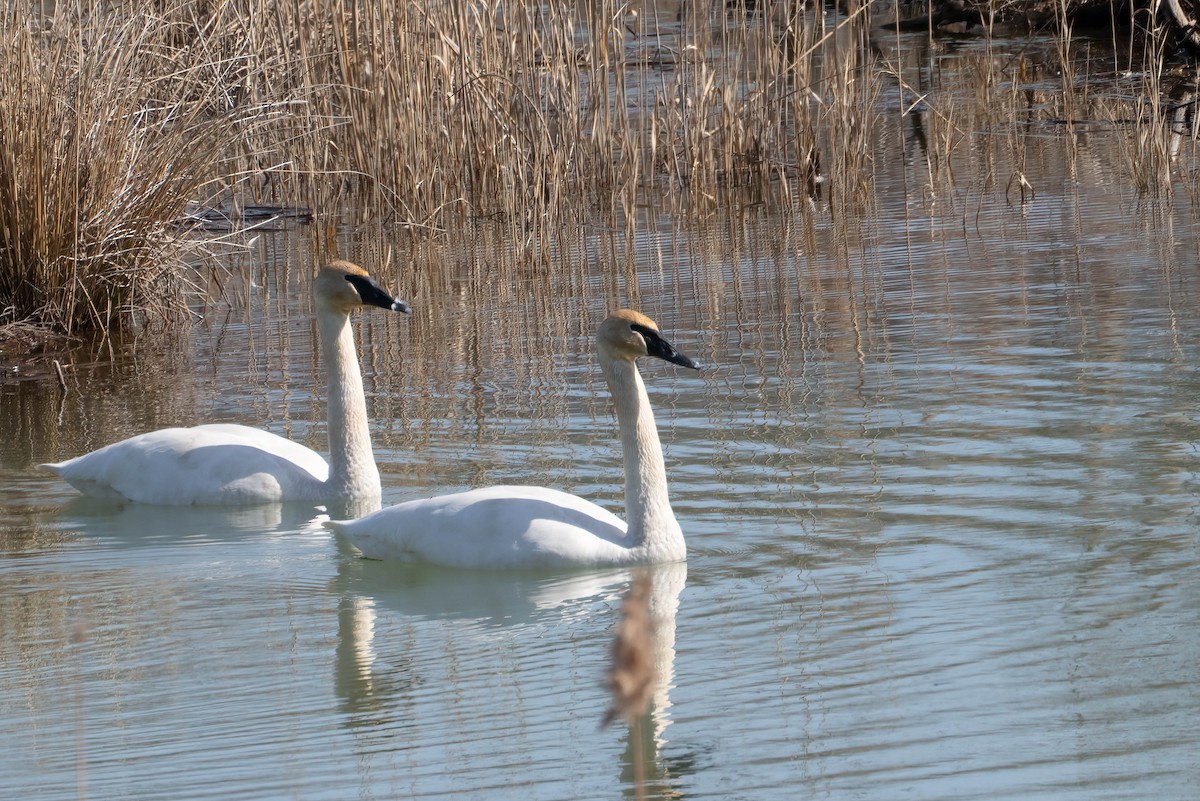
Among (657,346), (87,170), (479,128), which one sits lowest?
(657,346)

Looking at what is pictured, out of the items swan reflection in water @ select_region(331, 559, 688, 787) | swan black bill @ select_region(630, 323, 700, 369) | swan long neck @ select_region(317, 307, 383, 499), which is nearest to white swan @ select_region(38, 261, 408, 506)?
swan long neck @ select_region(317, 307, 383, 499)

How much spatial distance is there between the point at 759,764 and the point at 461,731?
81 cm

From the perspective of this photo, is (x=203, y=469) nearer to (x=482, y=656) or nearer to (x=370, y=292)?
(x=370, y=292)

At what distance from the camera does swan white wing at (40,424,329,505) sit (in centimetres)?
723

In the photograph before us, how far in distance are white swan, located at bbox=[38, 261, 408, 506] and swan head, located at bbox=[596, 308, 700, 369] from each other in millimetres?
1273

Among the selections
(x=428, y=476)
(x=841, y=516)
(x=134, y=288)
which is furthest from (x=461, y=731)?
(x=134, y=288)

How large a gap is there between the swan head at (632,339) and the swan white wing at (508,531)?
0.53m

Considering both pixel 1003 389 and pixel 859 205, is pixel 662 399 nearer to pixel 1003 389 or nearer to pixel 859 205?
pixel 1003 389

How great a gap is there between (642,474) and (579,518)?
0.25 metres

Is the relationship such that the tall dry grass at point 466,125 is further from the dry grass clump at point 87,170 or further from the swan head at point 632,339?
the swan head at point 632,339

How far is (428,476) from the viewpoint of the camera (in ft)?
24.3

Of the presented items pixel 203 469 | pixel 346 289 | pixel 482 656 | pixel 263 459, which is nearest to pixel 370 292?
pixel 346 289

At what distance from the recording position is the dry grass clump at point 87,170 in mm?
9586

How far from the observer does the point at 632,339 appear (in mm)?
6047
